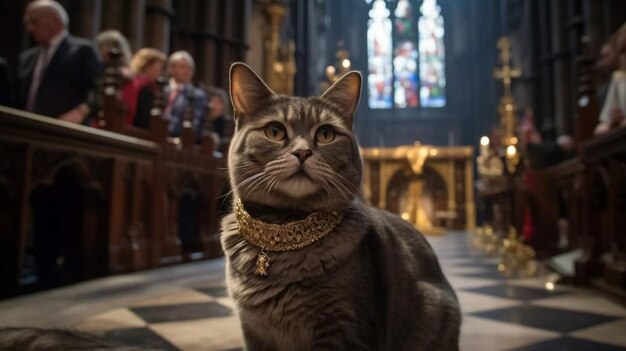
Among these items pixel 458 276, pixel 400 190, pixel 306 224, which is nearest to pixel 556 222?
pixel 458 276

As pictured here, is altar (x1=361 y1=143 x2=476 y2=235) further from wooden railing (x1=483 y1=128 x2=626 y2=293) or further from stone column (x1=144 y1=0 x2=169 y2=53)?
wooden railing (x1=483 y1=128 x2=626 y2=293)

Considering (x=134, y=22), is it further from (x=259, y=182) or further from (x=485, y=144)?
(x=259, y=182)

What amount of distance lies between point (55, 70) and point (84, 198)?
3.05 ft

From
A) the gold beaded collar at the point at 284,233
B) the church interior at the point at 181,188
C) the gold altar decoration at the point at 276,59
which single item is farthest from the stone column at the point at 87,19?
the gold beaded collar at the point at 284,233

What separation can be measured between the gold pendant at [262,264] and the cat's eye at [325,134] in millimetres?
283

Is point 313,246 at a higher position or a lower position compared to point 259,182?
lower

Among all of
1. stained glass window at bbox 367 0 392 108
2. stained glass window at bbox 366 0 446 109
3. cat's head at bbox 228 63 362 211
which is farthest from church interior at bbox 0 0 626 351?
stained glass window at bbox 367 0 392 108

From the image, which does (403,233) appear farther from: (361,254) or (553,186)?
(553,186)

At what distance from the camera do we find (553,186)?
14.7ft

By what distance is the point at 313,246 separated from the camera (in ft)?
3.39

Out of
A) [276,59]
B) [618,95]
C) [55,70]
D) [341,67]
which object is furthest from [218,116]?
[618,95]

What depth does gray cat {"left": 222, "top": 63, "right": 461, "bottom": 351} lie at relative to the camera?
0.99m

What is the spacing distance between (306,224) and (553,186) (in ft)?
13.5

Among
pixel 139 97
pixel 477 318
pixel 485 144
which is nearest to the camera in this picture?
pixel 477 318
